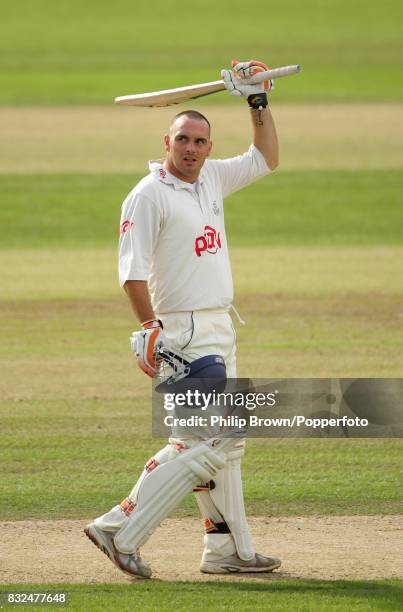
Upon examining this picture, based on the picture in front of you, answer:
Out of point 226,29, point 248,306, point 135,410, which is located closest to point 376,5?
point 226,29

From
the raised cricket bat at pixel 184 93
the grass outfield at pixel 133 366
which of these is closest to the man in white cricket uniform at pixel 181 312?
the raised cricket bat at pixel 184 93

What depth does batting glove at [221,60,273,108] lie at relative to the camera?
6.12 m

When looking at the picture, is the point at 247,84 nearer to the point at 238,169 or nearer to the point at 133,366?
the point at 238,169

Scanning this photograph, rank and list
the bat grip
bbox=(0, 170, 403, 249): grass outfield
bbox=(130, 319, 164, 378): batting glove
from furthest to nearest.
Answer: bbox=(0, 170, 403, 249): grass outfield
the bat grip
bbox=(130, 319, 164, 378): batting glove

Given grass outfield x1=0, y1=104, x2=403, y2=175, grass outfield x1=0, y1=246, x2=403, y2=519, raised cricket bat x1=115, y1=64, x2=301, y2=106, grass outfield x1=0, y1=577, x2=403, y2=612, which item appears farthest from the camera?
grass outfield x1=0, y1=104, x2=403, y2=175

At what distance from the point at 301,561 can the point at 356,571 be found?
0.93 ft

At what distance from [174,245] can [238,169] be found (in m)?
0.63

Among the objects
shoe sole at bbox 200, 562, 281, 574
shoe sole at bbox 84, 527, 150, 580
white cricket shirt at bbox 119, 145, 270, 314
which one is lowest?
shoe sole at bbox 200, 562, 281, 574

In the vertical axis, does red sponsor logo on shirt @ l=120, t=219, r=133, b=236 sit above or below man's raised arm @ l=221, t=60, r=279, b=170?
below

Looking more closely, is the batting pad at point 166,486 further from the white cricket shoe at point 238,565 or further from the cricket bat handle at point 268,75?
the cricket bat handle at point 268,75

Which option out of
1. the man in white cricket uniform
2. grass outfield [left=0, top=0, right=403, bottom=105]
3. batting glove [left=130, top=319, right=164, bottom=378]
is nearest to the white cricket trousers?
the man in white cricket uniform

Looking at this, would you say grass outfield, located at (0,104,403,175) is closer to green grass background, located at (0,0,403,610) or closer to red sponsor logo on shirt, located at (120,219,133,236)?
green grass background, located at (0,0,403,610)

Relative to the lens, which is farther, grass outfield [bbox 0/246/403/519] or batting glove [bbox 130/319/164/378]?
grass outfield [bbox 0/246/403/519]

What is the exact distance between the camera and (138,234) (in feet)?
18.4
